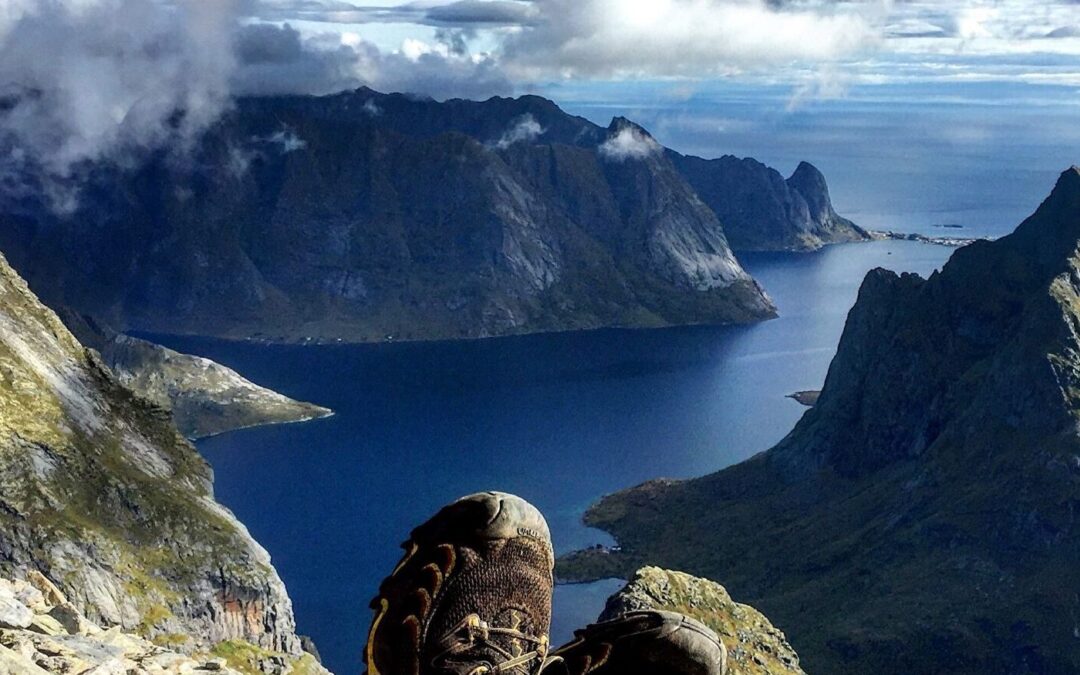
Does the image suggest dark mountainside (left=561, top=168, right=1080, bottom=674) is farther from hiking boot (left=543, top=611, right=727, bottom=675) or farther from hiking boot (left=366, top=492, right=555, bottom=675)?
hiking boot (left=543, top=611, right=727, bottom=675)

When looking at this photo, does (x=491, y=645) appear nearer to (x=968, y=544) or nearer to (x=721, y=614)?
(x=721, y=614)

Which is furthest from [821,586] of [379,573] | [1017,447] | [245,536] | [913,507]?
[245,536]

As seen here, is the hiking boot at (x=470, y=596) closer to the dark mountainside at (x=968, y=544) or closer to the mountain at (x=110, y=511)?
the mountain at (x=110, y=511)

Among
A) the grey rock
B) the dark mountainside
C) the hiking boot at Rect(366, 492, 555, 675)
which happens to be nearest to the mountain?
the grey rock

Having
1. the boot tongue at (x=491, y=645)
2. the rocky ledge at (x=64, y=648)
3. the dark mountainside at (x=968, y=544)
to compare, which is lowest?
the dark mountainside at (x=968, y=544)

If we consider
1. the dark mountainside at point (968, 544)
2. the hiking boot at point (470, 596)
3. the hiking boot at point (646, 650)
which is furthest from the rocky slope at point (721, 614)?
the hiking boot at point (646, 650)

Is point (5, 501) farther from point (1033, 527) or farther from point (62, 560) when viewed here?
point (1033, 527)

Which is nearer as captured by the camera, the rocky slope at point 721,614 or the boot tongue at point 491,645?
the boot tongue at point 491,645
